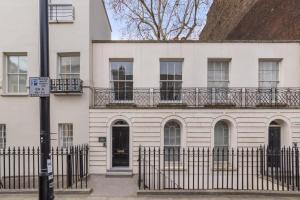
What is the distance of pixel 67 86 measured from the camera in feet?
49.9

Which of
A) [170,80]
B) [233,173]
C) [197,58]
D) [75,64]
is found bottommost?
[233,173]

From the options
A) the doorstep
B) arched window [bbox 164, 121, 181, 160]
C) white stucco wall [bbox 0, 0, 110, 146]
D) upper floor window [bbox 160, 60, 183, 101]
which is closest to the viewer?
the doorstep

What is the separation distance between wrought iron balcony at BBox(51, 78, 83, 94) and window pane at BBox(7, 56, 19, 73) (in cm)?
238

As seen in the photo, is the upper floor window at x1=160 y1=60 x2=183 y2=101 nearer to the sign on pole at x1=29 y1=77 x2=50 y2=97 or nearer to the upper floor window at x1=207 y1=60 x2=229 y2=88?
the upper floor window at x1=207 y1=60 x2=229 y2=88

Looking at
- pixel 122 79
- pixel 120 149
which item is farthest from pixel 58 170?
pixel 122 79

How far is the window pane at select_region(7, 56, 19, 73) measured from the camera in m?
16.0

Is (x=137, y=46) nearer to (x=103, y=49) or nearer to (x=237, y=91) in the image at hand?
(x=103, y=49)

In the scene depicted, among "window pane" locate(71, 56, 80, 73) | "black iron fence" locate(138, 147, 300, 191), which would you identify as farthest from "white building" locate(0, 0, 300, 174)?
"black iron fence" locate(138, 147, 300, 191)

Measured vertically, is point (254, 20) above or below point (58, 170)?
above

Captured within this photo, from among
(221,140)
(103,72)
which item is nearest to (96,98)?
(103,72)

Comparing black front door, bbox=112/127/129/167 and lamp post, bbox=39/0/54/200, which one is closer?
lamp post, bbox=39/0/54/200

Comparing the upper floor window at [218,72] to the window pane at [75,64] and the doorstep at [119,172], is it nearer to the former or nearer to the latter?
the doorstep at [119,172]

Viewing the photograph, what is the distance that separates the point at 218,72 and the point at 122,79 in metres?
5.34

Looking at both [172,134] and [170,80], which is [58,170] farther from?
[170,80]
